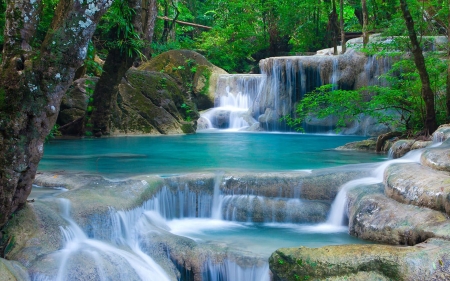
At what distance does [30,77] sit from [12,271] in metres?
1.71

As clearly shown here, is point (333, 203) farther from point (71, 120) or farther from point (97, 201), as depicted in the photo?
point (71, 120)

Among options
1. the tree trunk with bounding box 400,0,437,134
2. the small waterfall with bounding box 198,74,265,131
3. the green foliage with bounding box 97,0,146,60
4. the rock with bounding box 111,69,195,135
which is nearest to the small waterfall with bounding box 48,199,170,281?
the green foliage with bounding box 97,0,146,60

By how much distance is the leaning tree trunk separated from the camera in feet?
15.3

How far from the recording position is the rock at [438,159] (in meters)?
6.82

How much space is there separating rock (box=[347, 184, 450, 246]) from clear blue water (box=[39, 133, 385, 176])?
2334mm

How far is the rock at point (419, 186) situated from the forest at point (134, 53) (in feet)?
13.3

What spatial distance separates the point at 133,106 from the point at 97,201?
39.4 feet

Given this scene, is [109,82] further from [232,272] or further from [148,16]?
[232,272]

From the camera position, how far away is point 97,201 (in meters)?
6.05

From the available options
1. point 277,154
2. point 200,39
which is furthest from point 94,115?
point 200,39

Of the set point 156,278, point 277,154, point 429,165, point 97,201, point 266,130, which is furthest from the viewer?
point 266,130

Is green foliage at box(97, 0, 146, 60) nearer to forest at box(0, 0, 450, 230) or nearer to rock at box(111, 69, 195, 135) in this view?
forest at box(0, 0, 450, 230)

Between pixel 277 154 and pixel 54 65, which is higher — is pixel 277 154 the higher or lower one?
the lower one

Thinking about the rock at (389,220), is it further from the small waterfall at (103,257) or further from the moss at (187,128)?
the moss at (187,128)
